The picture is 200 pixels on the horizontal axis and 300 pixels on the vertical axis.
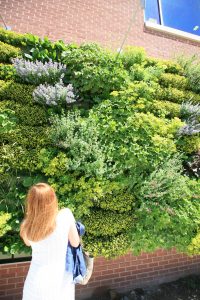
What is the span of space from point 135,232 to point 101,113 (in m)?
2.07

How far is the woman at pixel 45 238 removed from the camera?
99.0 inches

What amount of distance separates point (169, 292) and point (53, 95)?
4.02 m

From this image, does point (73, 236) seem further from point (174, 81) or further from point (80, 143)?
point (174, 81)

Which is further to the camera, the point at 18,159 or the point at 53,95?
the point at 53,95

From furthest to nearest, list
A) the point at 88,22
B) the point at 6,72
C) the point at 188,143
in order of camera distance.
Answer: the point at 88,22, the point at 188,143, the point at 6,72

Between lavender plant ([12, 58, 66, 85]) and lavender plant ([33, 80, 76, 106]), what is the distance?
0.63ft

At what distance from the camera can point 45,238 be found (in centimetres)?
260

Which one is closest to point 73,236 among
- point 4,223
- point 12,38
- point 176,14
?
point 4,223

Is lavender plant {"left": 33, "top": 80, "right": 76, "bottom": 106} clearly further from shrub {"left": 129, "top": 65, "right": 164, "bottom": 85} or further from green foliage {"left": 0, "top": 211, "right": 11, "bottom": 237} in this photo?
green foliage {"left": 0, "top": 211, "right": 11, "bottom": 237}

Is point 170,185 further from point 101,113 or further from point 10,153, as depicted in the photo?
point 10,153

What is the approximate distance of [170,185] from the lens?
4832mm

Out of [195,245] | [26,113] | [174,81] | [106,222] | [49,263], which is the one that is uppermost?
[174,81]

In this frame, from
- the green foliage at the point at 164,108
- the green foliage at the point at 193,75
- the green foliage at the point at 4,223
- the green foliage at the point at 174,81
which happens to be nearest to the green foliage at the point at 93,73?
the green foliage at the point at 164,108

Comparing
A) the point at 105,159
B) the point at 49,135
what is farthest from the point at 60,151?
the point at 105,159
